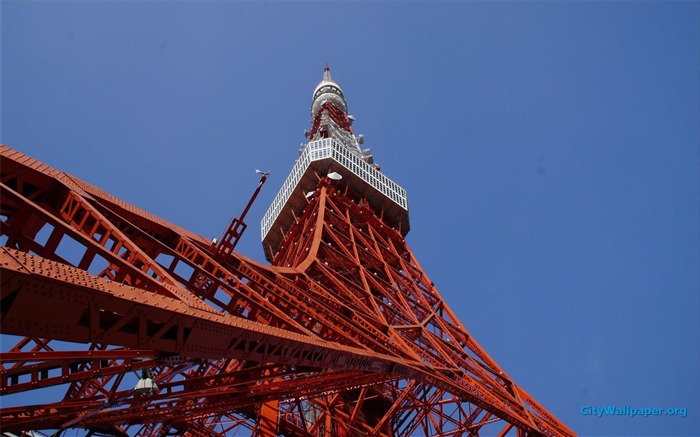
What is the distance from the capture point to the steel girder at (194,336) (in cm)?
480

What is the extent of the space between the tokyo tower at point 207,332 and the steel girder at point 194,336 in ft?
0.07

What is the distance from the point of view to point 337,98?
41.2 metres

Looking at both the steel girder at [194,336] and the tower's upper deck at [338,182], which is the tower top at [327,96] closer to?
the tower's upper deck at [338,182]

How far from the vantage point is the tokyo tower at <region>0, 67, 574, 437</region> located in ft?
16.1

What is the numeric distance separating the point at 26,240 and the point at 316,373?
6007mm

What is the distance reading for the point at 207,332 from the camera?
589 cm

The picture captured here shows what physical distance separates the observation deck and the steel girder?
7.08 meters

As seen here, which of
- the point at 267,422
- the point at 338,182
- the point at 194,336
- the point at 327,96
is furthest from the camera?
the point at 327,96

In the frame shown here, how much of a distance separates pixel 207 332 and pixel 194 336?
0.14 metres

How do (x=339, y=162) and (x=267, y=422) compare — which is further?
(x=339, y=162)

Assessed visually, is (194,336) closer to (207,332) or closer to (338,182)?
(207,332)

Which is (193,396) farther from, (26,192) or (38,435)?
(38,435)

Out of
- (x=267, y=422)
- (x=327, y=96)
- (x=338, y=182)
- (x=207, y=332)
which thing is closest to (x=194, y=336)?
(x=207, y=332)

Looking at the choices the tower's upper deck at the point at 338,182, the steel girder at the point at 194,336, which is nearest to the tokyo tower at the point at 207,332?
the steel girder at the point at 194,336
